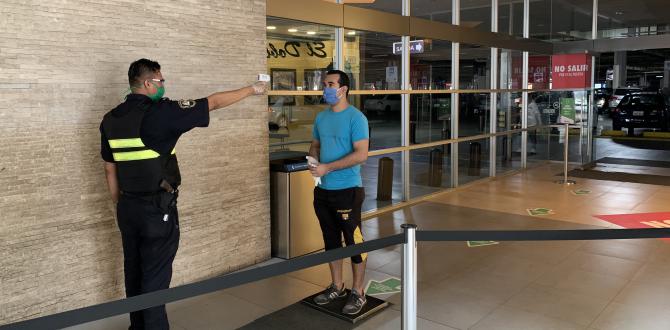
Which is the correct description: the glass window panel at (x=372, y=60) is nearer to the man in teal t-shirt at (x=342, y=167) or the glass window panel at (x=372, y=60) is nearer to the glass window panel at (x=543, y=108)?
the man in teal t-shirt at (x=342, y=167)

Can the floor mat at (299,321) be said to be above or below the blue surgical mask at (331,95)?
below

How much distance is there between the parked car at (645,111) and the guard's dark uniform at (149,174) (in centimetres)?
2040

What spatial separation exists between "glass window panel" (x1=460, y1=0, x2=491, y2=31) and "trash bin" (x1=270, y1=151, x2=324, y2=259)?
5100mm

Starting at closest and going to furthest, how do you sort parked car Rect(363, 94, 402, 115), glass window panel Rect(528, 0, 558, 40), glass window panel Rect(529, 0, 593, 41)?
parked car Rect(363, 94, 402, 115) → glass window panel Rect(528, 0, 558, 40) → glass window panel Rect(529, 0, 593, 41)

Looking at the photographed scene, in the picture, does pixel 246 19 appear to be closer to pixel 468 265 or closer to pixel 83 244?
pixel 83 244

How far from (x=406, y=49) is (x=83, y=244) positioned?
541cm

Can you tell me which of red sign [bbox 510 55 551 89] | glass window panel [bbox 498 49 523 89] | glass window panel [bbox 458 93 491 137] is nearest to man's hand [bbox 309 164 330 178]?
glass window panel [bbox 458 93 491 137]

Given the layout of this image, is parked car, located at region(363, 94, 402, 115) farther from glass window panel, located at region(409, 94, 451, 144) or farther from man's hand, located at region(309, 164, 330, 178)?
man's hand, located at region(309, 164, 330, 178)

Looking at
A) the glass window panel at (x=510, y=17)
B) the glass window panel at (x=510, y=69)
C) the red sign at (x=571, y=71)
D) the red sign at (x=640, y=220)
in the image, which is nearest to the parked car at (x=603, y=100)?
the red sign at (x=571, y=71)

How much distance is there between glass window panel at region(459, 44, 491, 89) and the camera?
9.73m

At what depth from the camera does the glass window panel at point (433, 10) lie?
338 inches

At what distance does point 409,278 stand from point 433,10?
22.8 feet

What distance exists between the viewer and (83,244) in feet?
13.8

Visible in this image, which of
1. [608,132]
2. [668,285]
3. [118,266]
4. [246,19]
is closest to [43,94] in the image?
[118,266]
